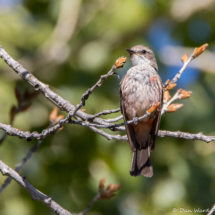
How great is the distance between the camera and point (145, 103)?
4.03 metres

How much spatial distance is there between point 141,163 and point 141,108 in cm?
69

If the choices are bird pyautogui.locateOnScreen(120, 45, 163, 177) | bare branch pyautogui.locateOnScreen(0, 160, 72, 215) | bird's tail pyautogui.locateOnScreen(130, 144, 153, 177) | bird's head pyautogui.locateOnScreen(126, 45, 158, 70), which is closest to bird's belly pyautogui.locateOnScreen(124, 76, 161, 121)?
bird pyautogui.locateOnScreen(120, 45, 163, 177)

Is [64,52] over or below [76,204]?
over

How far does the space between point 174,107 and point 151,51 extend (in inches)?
61.7

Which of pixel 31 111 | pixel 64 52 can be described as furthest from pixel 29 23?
pixel 31 111

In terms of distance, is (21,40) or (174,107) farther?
(21,40)

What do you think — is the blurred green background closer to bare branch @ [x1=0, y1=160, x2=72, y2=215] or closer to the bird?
the bird

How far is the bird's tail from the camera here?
153 inches

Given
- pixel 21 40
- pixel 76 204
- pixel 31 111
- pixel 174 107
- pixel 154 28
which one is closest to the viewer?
pixel 174 107

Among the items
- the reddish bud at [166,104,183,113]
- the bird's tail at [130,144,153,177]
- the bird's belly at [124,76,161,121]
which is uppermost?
the bird's belly at [124,76,161,121]

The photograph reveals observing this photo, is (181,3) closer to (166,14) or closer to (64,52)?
(166,14)

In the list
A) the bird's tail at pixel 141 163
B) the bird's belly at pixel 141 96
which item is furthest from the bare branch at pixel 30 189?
the bird's belly at pixel 141 96

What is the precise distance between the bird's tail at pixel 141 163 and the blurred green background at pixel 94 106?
1.49 feet

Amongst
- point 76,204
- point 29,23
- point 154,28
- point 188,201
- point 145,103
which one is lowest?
point 76,204
